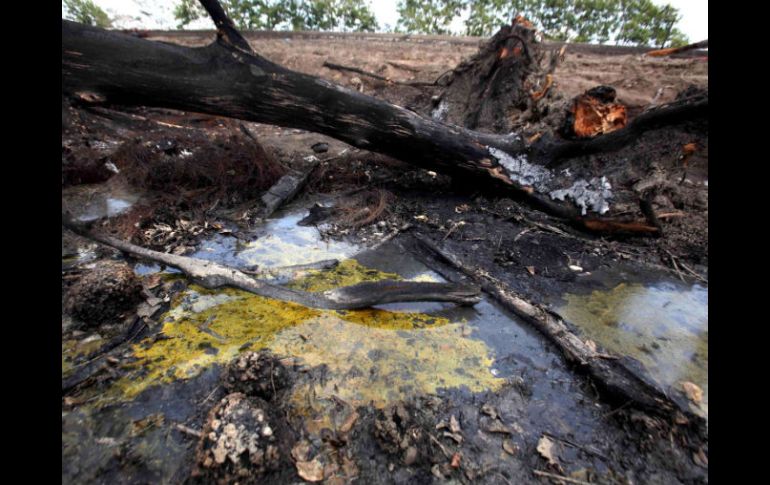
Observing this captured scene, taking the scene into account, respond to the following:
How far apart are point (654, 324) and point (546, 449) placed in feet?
5.27

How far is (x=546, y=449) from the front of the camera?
5.62 ft

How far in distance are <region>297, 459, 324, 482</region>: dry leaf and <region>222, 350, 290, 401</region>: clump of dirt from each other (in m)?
0.41

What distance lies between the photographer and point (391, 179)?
5.59 m

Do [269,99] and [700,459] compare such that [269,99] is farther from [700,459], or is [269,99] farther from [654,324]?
[700,459]

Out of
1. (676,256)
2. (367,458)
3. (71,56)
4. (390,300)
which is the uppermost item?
(71,56)

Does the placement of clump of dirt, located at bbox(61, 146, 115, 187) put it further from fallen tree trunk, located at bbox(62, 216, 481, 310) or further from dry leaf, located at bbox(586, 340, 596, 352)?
dry leaf, located at bbox(586, 340, 596, 352)

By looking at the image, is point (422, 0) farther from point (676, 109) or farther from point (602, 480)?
point (602, 480)

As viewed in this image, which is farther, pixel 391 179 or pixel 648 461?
pixel 391 179

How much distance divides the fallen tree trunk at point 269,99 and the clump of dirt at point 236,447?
3.63 m

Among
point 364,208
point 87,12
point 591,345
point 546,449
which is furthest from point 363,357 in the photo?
point 87,12

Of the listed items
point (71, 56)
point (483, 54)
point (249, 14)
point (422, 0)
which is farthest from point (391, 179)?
point (422, 0)

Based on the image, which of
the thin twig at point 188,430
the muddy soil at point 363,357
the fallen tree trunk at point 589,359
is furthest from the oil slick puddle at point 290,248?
the thin twig at point 188,430

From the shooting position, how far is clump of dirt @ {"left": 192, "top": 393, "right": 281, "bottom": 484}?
1.46 meters

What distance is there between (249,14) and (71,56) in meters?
25.2
